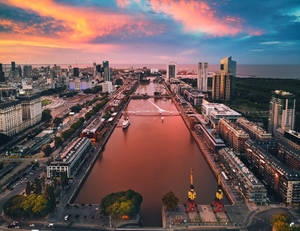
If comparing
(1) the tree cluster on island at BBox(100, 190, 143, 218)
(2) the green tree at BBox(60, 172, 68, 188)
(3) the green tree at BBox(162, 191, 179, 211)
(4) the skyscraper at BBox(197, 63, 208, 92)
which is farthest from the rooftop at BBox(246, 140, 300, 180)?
(4) the skyscraper at BBox(197, 63, 208, 92)

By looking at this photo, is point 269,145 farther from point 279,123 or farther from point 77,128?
point 77,128

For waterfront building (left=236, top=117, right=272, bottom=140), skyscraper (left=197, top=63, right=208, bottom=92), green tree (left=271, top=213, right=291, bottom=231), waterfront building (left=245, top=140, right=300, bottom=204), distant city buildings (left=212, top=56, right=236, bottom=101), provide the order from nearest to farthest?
green tree (left=271, top=213, right=291, bottom=231), waterfront building (left=245, top=140, right=300, bottom=204), waterfront building (left=236, top=117, right=272, bottom=140), distant city buildings (left=212, top=56, right=236, bottom=101), skyscraper (left=197, top=63, right=208, bottom=92)

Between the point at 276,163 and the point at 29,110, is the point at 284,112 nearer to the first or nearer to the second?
the point at 276,163

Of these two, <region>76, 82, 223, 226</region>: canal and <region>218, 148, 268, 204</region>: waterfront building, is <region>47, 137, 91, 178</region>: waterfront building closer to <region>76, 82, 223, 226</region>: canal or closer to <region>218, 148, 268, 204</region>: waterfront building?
<region>76, 82, 223, 226</region>: canal

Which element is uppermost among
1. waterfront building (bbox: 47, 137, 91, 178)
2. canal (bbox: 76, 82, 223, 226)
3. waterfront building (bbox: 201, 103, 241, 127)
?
waterfront building (bbox: 201, 103, 241, 127)

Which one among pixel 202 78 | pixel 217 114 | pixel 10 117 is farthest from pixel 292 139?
pixel 202 78

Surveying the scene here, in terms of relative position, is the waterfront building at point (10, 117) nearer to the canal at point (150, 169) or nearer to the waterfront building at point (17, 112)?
the waterfront building at point (17, 112)
